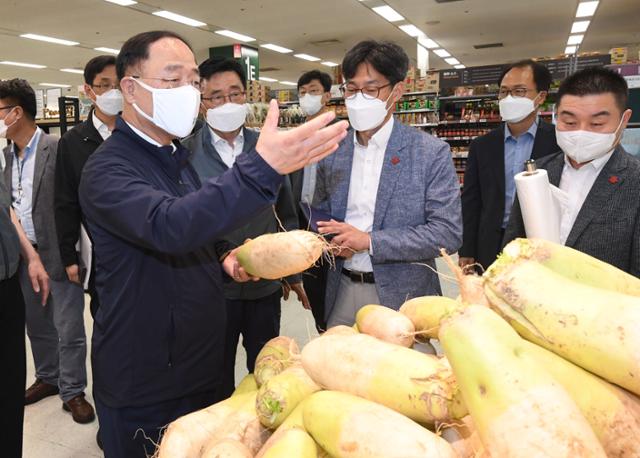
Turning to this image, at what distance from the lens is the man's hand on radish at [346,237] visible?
174 cm

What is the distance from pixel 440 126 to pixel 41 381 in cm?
802

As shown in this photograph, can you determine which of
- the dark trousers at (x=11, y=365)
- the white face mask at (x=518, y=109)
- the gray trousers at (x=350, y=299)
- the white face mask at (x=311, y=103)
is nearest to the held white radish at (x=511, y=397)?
the gray trousers at (x=350, y=299)

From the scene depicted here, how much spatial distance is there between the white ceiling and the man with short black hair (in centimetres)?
817

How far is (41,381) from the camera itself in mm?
3414

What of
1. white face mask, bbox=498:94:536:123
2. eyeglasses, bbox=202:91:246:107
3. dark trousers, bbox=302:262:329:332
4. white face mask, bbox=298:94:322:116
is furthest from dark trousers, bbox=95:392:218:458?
white face mask, bbox=298:94:322:116

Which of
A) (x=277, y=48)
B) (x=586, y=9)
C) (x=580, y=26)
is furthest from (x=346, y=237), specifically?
(x=580, y=26)

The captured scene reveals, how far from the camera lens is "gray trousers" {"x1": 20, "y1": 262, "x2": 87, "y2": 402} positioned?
311 centimetres

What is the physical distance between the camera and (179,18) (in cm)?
1105

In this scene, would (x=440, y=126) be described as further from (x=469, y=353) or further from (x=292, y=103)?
(x=469, y=353)

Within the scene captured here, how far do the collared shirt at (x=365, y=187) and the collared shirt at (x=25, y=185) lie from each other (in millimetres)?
2269

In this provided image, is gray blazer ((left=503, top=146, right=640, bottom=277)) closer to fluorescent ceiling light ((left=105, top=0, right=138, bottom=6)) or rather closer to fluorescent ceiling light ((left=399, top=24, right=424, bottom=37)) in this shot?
fluorescent ceiling light ((left=105, top=0, right=138, bottom=6))

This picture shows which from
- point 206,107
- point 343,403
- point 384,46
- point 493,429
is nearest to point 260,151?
point 343,403

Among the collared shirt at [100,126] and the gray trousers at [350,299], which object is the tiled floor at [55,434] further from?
the collared shirt at [100,126]

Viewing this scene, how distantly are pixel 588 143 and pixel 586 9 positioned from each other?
1180 centimetres
